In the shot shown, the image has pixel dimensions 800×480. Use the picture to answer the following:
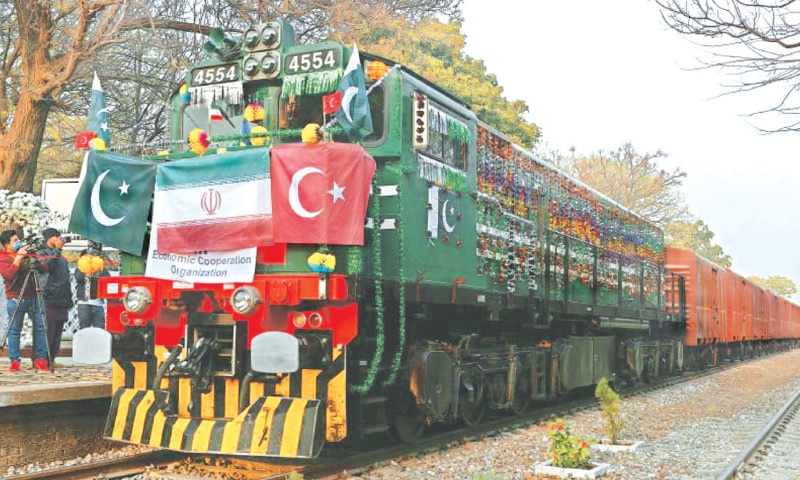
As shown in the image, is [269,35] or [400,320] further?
[269,35]

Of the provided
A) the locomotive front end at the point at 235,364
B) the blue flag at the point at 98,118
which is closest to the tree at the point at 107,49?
the blue flag at the point at 98,118

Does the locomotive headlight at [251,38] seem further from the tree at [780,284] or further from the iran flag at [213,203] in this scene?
the tree at [780,284]

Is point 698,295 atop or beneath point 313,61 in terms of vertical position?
beneath

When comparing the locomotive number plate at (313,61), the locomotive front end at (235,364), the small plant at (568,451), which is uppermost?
the locomotive number plate at (313,61)

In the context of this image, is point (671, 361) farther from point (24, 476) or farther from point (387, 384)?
point (24, 476)

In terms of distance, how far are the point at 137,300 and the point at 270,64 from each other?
2.61 m

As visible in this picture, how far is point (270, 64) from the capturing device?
8078 millimetres

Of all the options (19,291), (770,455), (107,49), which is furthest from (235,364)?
(107,49)

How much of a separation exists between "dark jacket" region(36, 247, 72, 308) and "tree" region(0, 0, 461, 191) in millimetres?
2253

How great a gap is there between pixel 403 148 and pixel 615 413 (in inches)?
155

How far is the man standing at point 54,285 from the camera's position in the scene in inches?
401

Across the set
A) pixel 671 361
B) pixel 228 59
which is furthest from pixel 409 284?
pixel 671 361

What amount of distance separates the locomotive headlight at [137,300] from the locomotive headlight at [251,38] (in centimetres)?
265

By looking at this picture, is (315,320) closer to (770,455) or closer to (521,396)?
(770,455)
